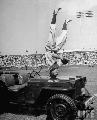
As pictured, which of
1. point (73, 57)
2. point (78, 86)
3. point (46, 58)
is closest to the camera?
point (78, 86)

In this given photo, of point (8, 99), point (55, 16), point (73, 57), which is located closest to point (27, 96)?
point (8, 99)

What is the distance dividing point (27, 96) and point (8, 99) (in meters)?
0.72

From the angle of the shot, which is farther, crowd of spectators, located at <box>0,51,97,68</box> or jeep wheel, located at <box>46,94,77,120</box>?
crowd of spectators, located at <box>0,51,97,68</box>

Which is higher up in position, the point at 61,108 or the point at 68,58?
the point at 61,108

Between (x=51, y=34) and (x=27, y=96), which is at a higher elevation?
(x=51, y=34)

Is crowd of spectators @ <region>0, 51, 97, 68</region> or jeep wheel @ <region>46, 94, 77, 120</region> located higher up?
jeep wheel @ <region>46, 94, 77, 120</region>

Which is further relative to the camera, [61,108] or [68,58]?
[68,58]

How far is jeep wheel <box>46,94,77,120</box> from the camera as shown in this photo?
5843 mm

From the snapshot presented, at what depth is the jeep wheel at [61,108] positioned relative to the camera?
5843mm

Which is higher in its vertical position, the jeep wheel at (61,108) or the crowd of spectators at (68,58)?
the jeep wheel at (61,108)

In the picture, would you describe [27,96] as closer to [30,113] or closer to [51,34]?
[30,113]

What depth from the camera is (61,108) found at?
6.02 m

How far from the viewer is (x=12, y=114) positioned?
23.5 feet

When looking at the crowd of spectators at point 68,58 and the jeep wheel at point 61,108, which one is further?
the crowd of spectators at point 68,58
